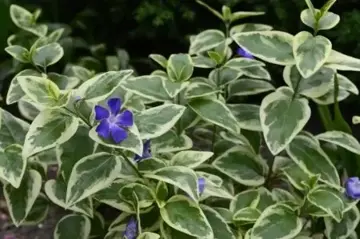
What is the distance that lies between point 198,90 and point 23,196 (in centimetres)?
45

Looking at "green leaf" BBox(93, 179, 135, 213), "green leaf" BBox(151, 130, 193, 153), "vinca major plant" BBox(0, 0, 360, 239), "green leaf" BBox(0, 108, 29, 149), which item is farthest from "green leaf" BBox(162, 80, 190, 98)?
"green leaf" BBox(0, 108, 29, 149)

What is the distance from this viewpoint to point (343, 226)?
69.8 inches

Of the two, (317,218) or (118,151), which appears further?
(317,218)

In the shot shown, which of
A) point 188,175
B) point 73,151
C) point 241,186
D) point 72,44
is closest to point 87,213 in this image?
point 73,151

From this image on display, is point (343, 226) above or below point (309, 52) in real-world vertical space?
below

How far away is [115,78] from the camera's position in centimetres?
161

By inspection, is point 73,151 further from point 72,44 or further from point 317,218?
point 72,44

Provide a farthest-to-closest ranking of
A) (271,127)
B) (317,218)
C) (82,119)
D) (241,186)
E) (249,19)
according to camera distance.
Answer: (249,19), (241,186), (317,218), (271,127), (82,119)

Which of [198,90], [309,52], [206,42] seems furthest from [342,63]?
[206,42]

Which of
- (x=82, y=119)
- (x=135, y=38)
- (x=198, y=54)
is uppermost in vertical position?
(x=82, y=119)

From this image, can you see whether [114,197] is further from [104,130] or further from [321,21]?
[321,21]

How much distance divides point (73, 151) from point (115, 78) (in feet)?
0.60

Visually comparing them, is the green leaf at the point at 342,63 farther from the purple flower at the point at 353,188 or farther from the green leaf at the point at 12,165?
the green leaf at the point at 12,165

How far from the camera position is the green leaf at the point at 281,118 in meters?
1.71
